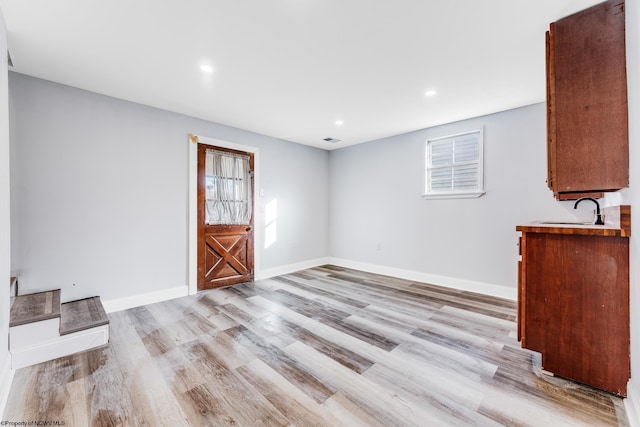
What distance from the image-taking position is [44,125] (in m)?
2.76

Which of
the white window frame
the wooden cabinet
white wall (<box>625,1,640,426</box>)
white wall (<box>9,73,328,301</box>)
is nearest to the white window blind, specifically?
white wall (<box>9,73,328,301</box>)

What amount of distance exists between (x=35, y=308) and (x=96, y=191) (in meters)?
1.30

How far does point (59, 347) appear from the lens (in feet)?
7.18

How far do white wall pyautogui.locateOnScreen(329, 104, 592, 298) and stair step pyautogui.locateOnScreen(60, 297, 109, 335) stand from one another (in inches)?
157

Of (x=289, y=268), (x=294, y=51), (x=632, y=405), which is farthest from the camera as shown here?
(x=289, y=268)

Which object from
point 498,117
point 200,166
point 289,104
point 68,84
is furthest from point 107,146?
point 498,117

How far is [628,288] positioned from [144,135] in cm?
464

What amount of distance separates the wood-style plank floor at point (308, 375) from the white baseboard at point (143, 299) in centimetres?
12

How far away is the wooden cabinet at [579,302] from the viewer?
5.26 ft

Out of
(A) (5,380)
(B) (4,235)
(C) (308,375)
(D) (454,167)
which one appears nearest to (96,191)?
(B) (4,235)

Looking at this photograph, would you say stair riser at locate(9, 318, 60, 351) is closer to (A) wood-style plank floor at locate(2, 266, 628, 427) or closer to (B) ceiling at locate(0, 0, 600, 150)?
(A) wood-style plank floor at locate(2, 266, 628, 427)

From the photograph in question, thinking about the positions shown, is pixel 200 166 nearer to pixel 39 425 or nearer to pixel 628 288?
pixel 39 425

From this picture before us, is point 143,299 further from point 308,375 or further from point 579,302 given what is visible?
point 579,302

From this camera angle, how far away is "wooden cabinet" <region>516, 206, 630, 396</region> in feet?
5.26
